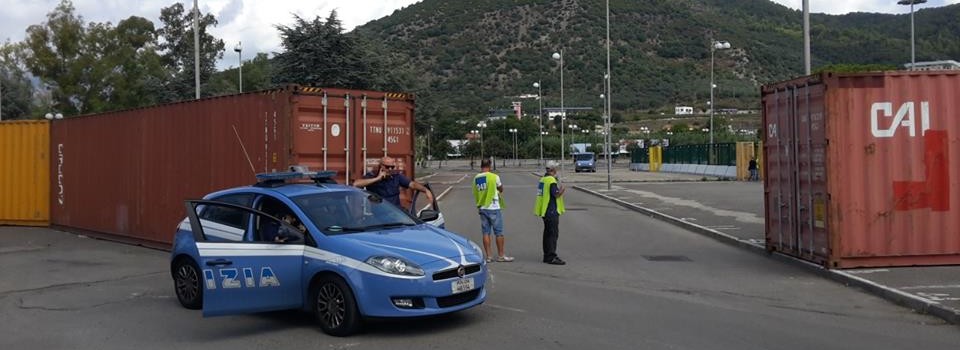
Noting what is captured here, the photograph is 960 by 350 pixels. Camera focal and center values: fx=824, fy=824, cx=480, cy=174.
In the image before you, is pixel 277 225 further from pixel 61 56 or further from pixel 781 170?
pixel 61 56

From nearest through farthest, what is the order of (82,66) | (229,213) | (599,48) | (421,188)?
(229,213) < (421,188) < (82,66) < (599,48)

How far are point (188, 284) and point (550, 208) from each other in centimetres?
575

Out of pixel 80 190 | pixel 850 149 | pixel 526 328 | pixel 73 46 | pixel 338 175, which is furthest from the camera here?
pixel 73 46

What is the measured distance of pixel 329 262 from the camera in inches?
292

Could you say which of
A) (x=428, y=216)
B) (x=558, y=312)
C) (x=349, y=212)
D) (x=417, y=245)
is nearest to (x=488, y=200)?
(x=428, y=216)

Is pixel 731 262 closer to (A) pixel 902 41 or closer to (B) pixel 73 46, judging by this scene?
(B) pixel 73 46

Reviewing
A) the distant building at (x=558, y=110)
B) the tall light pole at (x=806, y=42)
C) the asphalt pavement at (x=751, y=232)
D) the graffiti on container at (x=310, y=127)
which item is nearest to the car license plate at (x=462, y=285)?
the asphalt pavement at (x=751, y=232)

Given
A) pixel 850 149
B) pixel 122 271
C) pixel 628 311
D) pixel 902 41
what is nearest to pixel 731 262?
pixel 850 149

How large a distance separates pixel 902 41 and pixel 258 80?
8723 cm

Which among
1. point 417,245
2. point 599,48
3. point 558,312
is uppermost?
point 599,48

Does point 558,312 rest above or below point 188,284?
below

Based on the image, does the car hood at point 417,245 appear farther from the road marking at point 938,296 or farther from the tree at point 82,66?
the tree at point 82,66

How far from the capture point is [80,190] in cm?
1877

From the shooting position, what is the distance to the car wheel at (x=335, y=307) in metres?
7.33
